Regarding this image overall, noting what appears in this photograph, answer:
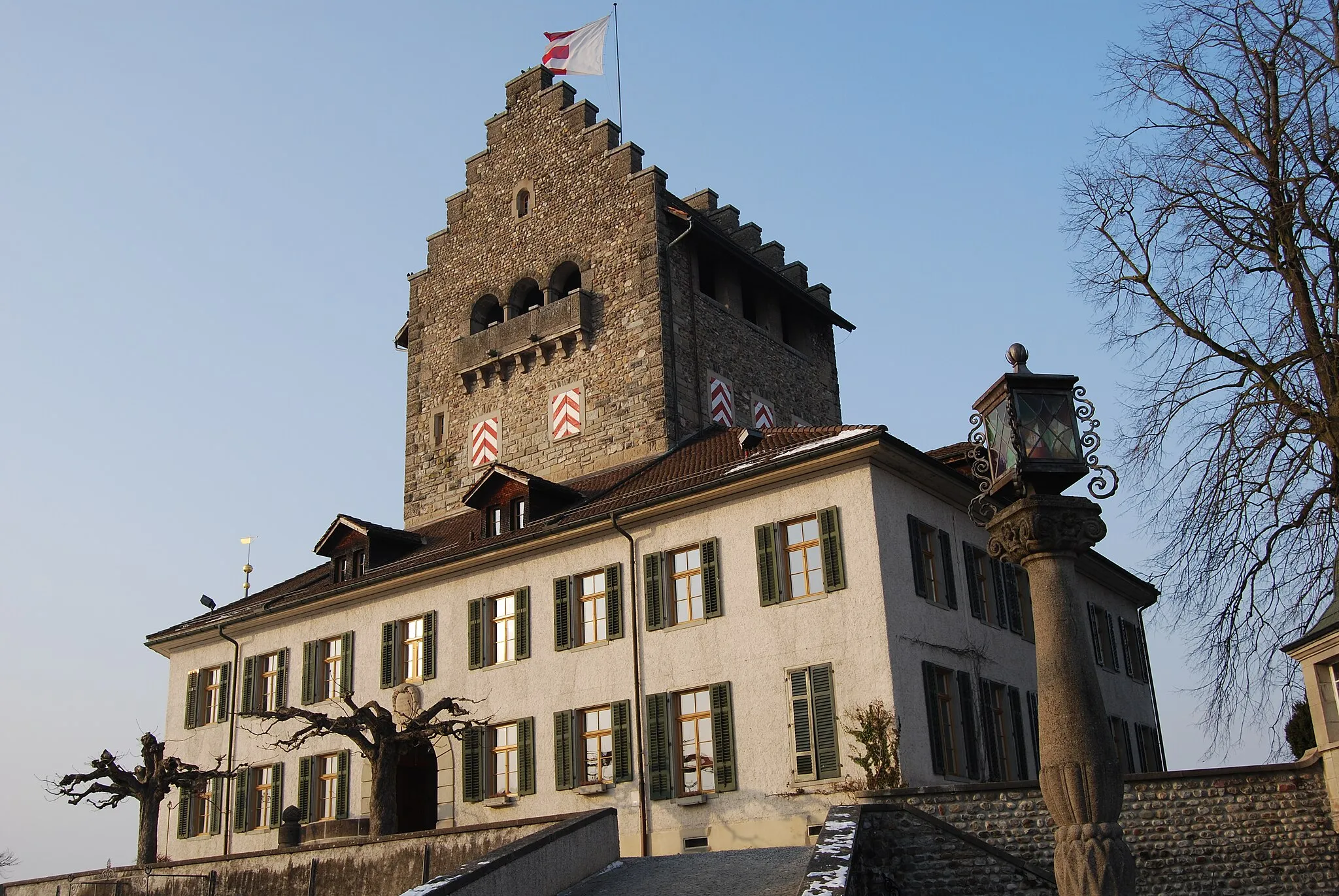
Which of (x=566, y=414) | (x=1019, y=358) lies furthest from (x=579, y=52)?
(x=1019, y=358)

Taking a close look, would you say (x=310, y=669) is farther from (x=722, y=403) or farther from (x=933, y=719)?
(x=933, y=719)

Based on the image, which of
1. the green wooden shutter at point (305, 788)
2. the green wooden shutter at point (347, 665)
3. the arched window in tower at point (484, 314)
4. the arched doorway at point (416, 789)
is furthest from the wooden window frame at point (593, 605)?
the arched window in tower at point (484, 314)

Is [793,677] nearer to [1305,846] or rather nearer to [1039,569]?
[1305,846]

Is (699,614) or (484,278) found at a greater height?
(484,278)

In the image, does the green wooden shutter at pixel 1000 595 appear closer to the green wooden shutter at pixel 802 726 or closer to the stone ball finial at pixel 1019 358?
the green wooden shutter at pixel 802 726

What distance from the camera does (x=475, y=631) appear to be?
84.3 ft

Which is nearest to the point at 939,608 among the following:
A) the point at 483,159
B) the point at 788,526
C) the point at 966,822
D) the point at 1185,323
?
the point at 788,526

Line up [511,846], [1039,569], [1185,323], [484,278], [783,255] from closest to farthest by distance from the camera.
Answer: [1039,569]
[511,846]
[1185,323]
[484,278]
[783,255]

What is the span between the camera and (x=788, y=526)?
21828 mm

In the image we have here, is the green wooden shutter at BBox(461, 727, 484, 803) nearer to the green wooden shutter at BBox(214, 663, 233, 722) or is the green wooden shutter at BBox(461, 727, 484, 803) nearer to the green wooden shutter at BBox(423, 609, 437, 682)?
the green wooden shutter at BBox(423, 609, 437, 682)

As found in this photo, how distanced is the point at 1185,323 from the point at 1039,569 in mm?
8707

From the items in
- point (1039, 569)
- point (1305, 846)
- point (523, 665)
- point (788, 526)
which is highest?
point (788, 526)

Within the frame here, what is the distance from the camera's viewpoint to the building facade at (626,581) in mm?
→ 20938

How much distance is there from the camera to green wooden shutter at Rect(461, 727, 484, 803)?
964 inches
